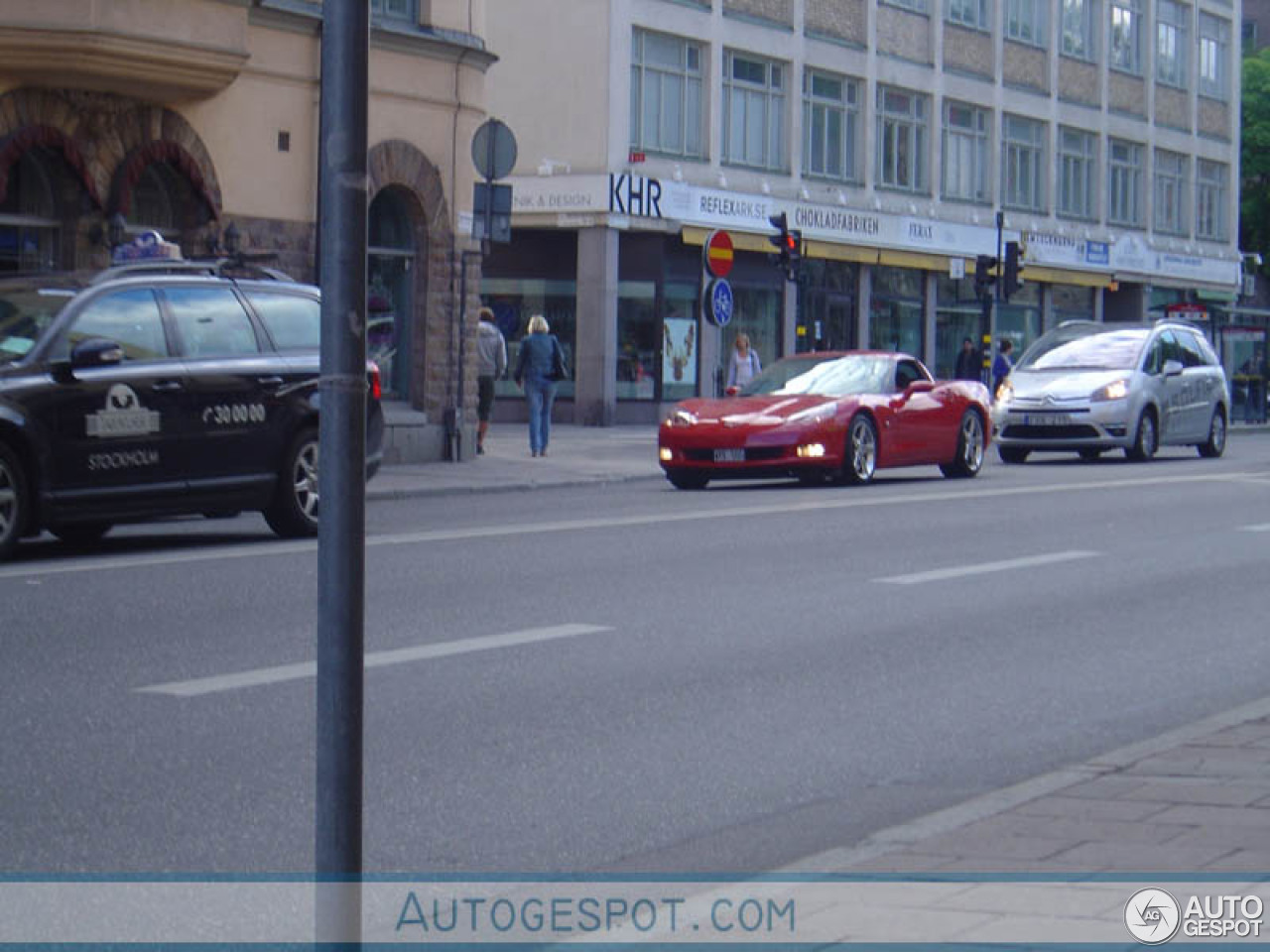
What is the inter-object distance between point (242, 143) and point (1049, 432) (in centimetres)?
1123

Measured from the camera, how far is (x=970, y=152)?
52.1 metres

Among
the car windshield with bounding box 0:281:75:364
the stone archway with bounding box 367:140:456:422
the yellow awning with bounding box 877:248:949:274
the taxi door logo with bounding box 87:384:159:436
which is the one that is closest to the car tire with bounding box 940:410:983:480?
the stone archway with bounding box 367:140:456:422

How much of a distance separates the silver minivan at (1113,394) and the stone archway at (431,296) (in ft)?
24.7

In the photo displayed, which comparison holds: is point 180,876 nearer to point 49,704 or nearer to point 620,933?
point 620,933

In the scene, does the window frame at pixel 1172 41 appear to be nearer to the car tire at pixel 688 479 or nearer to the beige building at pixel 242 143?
the beige building at pixel 242 143

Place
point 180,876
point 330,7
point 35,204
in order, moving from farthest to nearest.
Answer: point 35,204 → point 180,876 → point 330,7

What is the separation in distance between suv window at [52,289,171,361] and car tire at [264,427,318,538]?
1226 mm

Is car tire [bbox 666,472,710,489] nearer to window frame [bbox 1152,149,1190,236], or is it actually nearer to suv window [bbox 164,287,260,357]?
suv window [bbox 164,287,260,357]

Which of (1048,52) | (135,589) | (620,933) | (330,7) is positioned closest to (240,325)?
(135,589)

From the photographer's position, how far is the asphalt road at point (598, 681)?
255 inches

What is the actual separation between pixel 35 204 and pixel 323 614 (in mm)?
18794

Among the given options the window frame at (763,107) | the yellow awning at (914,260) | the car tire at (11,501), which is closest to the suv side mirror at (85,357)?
the car tire at (11,501)

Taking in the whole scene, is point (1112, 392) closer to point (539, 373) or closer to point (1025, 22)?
point (539, 373)

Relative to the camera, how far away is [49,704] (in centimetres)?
819
